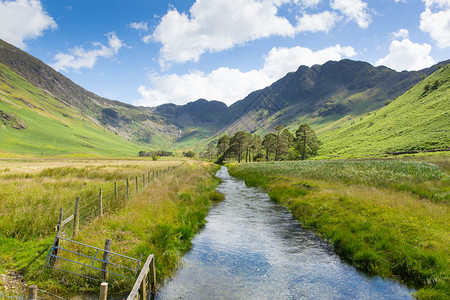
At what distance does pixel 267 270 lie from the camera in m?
10.5

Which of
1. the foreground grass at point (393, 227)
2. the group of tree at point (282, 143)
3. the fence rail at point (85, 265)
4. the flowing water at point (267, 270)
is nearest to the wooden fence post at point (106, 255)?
the fence rail at point (85, 265)

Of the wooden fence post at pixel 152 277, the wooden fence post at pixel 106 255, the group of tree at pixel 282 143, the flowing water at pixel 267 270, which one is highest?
the group of tree at pixel 282 143

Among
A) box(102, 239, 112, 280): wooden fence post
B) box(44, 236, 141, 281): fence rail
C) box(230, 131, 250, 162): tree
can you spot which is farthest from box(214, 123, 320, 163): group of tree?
box(102, 239, 112, 280): wooden fence post

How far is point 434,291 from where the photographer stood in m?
7.96

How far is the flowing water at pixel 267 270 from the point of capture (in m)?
8.71

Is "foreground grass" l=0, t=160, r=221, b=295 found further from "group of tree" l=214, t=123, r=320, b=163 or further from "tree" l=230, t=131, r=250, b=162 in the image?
"tree" l=230, t=131, r=250, b=162

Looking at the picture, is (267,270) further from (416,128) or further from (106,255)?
(416,128)

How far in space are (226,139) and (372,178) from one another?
329 ft

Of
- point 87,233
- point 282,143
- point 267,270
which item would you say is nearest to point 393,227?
point 267,270

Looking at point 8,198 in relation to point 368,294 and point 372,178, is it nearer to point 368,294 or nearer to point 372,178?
point 368,294

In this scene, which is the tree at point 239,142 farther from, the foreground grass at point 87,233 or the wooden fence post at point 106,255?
the wooden fence post at point 106,255

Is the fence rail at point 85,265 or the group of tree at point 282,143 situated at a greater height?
the group of tree at point 282,143

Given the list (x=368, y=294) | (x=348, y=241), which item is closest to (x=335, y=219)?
(x=348, y=241)

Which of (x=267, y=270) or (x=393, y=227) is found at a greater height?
(x=393, y=227)
